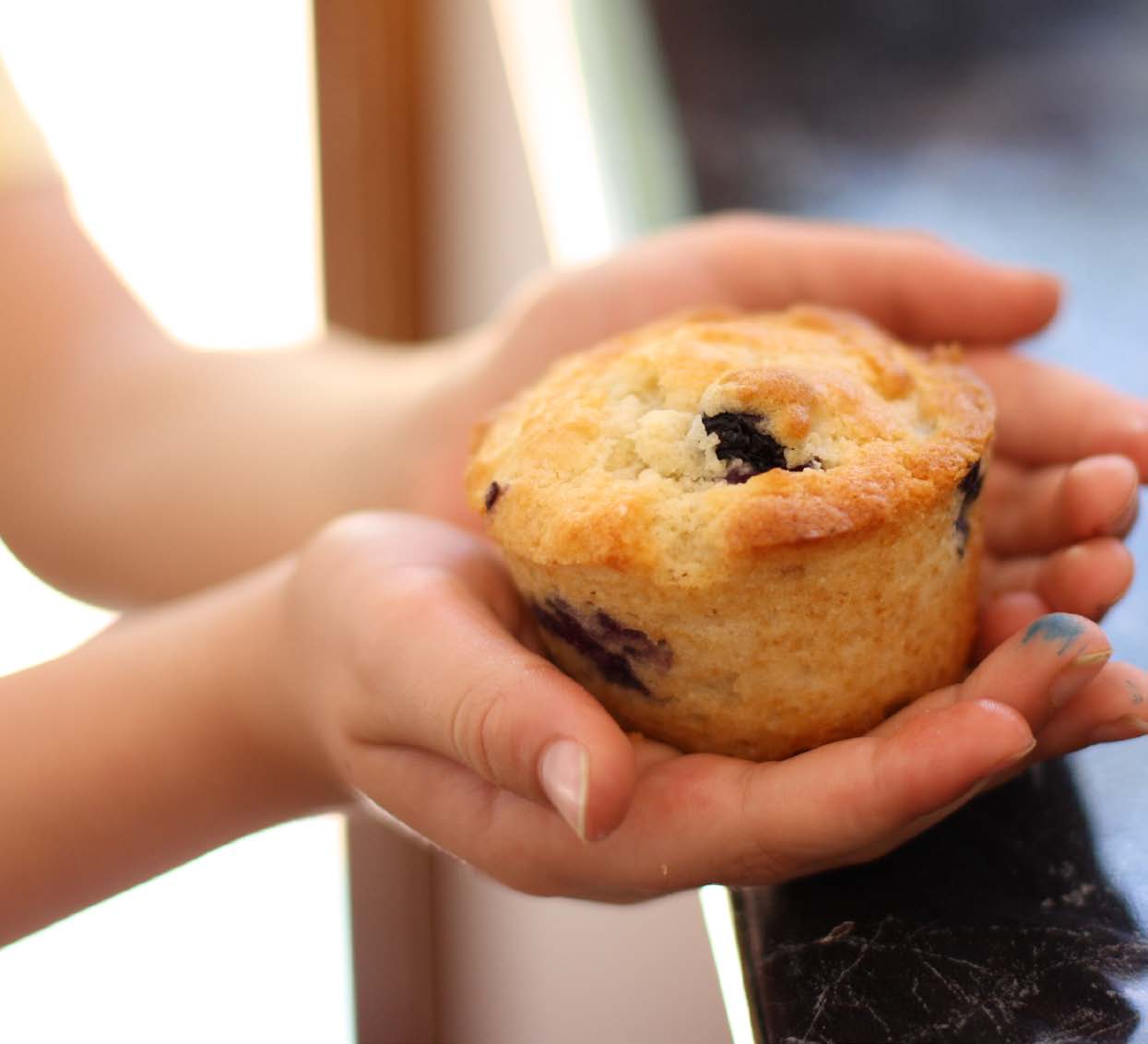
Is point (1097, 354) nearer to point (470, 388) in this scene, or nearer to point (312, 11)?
point (470, 388)

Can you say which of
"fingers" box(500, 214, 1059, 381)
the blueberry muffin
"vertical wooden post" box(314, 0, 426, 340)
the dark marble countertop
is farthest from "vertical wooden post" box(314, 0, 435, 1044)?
the blueberry muffin

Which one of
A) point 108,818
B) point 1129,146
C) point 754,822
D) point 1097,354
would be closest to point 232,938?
point 108,818

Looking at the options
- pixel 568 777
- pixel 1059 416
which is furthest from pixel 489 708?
pixel 1059 416

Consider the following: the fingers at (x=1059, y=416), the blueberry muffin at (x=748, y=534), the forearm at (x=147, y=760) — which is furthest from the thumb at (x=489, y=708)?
the fingers at (x=1059, y=416)

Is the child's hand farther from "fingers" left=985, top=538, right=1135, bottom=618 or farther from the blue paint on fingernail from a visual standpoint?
"fingers" left=985, top=538, right=1135, bottom=618

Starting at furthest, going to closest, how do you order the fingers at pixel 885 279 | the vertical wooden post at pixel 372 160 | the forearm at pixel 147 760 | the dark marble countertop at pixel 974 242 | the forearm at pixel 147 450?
the vertical wooden post at pixel 372 160
the forearm at pixel 147 450
the fingers at pixel 885 279
the forearm at pixel 147 760
the dark marble countertop at pixel 974 242

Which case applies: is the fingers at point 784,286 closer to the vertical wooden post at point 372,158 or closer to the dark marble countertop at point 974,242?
the dark marble countertop at point 974,242
